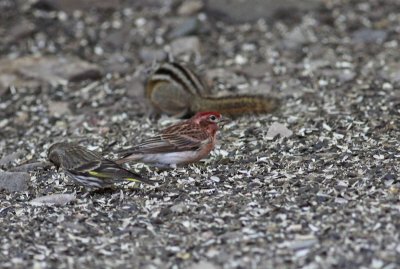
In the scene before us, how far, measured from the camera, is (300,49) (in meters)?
11.3

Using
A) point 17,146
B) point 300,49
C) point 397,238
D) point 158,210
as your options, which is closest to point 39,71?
point 17,146

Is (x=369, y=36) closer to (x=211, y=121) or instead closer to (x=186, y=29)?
(x=186, y=29)

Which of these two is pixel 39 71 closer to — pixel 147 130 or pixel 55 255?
pixel 147 130

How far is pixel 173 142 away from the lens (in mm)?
7477

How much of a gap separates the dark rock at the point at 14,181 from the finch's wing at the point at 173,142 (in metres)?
0.85

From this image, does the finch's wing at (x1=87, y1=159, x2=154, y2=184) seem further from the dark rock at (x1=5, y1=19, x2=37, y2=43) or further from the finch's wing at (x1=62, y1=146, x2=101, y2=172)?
the dark rock at (x1=5, y1=19, x2=37, y2=43)

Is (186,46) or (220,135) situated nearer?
(220,135)

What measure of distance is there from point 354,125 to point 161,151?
2.08 m

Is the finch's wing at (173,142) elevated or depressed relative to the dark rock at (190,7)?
depressed

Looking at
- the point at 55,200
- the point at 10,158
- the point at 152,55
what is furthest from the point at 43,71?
the point at 55,200

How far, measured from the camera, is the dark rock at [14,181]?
7332 mm

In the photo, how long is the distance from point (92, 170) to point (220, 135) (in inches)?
83.6

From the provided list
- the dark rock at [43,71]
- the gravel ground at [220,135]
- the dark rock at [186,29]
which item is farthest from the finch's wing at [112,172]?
the dark rock at [186,29]

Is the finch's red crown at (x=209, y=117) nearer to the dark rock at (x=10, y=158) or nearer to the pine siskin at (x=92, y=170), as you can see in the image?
the pine siskin at (x=92, y=170)
